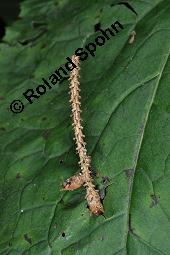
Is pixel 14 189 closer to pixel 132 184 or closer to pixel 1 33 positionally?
pixel 132 184

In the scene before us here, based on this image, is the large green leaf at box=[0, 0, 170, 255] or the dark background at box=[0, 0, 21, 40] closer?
the large green leaf at box=[0, 0, 170, 255]

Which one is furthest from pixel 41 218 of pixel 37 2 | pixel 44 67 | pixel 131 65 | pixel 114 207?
pixel 37 2

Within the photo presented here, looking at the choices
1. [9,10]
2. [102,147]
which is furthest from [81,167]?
[9,10]

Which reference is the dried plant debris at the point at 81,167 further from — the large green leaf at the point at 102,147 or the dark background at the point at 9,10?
the dark background at the point at 9,10

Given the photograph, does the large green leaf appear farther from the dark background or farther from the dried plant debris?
the dark background

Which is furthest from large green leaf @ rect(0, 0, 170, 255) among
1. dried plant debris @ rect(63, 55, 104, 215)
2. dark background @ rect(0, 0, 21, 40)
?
dark background @ rect(0, 0, 21, 40)

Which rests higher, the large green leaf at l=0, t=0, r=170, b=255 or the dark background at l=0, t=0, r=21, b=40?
the large green leaf at l=0, t=0, r=170, b=255
